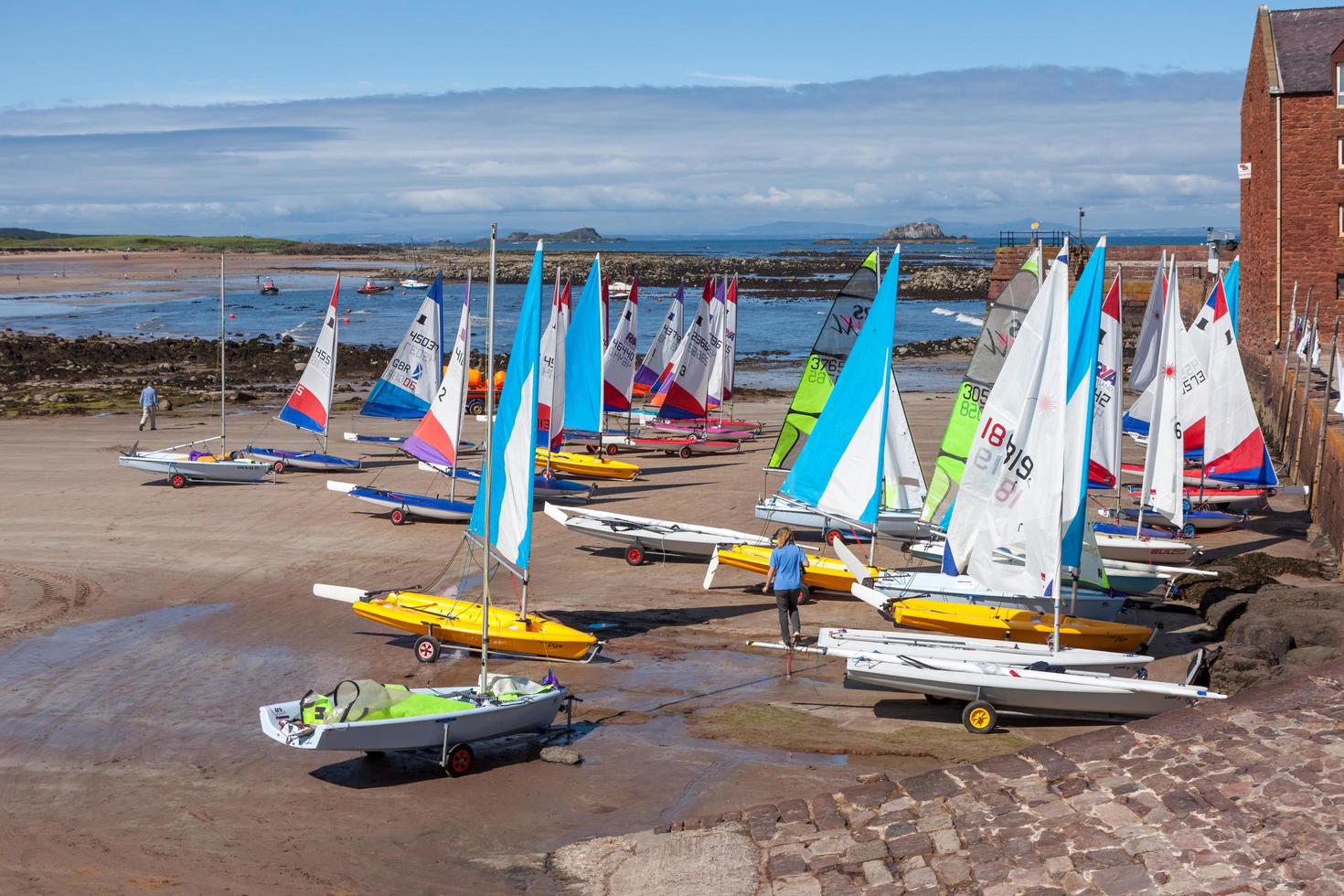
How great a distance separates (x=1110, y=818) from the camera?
10594mm

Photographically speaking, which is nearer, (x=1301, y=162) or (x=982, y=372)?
(x=982, y=372)

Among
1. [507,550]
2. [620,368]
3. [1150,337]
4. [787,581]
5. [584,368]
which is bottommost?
[787,581]

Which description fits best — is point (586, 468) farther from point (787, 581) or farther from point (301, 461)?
point (787, 581)

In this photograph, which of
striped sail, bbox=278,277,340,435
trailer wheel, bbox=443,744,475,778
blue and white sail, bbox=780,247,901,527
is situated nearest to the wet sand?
trailer wheel, bbox=443,744,475,778

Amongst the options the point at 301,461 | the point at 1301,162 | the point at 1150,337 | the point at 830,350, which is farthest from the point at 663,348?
the point at 1301,162

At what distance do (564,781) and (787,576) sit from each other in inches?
171

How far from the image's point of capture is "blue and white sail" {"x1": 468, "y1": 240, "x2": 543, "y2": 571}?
14.7 meters

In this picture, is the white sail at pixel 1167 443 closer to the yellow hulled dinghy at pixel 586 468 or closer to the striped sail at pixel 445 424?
the yellow hulled dinghy at pixel 586 468

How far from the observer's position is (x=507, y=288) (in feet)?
355

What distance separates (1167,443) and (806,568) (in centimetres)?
667

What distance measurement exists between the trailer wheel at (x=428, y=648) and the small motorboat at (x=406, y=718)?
274 centimetres

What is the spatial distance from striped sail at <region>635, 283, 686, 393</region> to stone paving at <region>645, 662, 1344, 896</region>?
22590 mm

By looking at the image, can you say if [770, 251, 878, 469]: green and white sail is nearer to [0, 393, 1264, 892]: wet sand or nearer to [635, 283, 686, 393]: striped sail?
[0, 393, 1264, 892]: wet sand

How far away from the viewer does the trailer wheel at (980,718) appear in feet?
44.0
